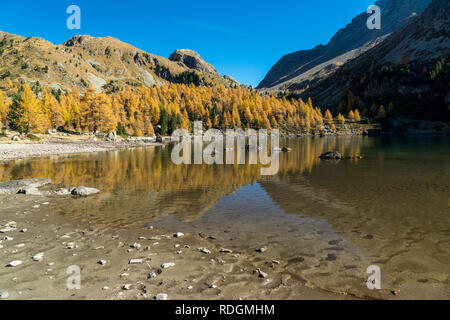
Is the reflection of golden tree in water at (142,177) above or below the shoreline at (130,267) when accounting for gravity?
above

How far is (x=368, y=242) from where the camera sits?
10086 mm

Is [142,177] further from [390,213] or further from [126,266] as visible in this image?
[390,213]

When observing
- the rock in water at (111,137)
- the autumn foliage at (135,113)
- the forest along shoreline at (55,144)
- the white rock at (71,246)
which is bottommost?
the white rock at (71,246)

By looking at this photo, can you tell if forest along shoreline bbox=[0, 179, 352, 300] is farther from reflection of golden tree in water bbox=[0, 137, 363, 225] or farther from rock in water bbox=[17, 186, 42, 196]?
rock in water bbox=[17, 186, 42, 196]

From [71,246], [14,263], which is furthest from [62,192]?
[14,263]

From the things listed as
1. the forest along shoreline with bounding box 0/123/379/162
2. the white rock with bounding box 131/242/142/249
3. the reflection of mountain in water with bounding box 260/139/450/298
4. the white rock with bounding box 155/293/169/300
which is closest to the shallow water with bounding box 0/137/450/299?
the reflection of mountain in water with bounding box 260/139/450/298

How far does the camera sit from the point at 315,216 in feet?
44.3

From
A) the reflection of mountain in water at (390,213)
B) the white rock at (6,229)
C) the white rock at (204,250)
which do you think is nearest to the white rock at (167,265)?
the white rock at (204,250)

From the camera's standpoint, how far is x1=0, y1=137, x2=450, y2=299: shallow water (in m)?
7.97

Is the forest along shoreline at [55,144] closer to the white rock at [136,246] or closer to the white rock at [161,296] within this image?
the white rock at [136,246]

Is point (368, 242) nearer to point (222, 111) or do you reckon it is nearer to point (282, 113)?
point (222, 111)

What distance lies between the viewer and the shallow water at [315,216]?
7.97m
